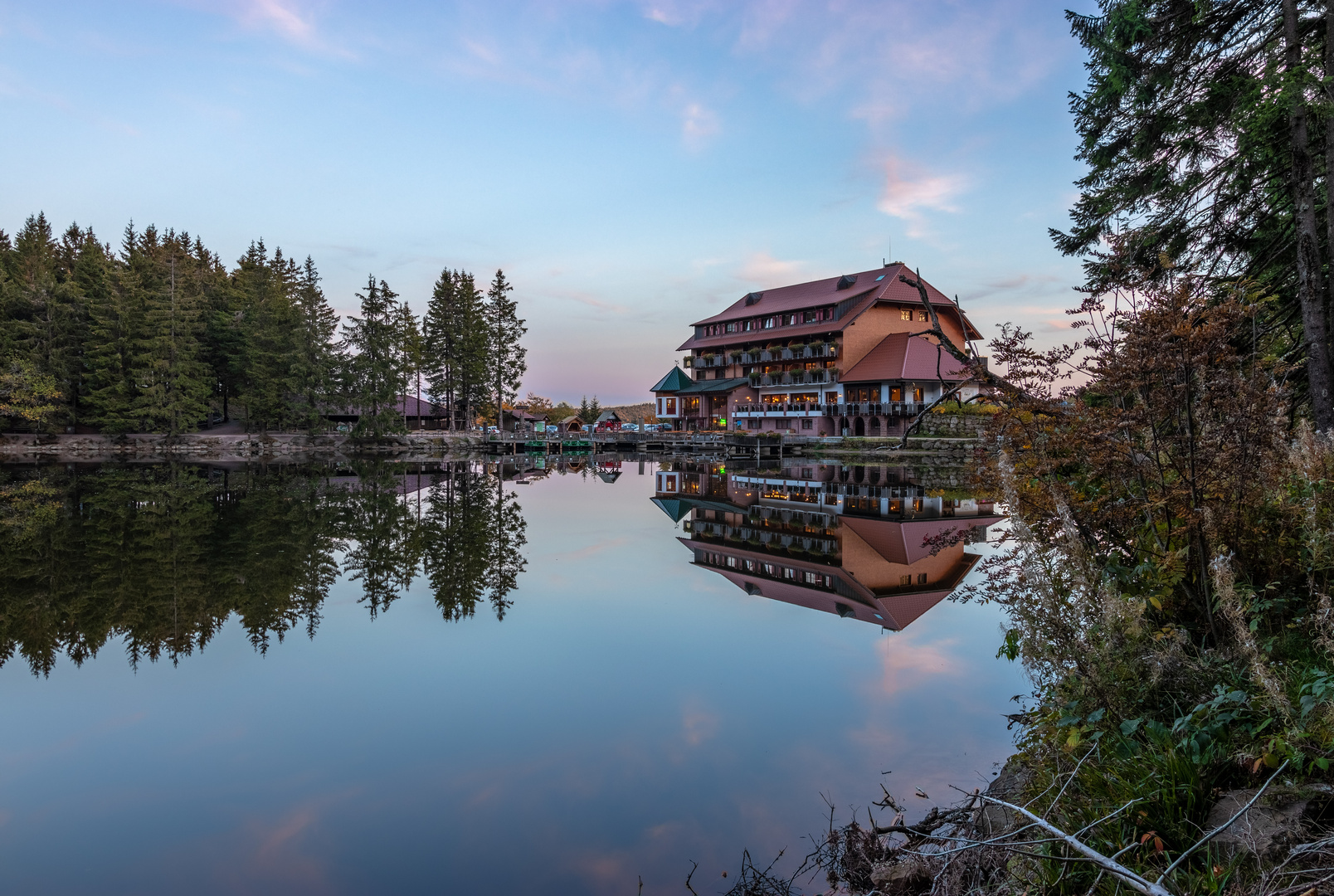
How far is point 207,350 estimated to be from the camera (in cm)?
5691

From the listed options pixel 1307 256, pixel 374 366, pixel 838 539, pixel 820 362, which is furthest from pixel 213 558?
pixel 820 362

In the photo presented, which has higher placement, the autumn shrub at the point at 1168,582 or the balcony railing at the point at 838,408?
the balcony railing at the point at 838,408

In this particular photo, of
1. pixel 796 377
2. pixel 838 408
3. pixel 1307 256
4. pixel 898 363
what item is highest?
pixel 898 363

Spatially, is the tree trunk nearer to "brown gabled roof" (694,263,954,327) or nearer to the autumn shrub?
the autumn shrub

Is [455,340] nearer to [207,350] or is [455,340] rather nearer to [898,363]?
[207,350]

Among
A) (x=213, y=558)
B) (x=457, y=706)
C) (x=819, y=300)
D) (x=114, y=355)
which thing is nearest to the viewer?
(x=457, y=706)

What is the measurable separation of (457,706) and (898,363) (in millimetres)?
52309

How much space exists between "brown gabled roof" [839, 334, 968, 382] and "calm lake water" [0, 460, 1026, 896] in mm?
40026

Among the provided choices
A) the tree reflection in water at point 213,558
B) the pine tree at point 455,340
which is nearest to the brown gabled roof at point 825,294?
the pine tree at point 455,340

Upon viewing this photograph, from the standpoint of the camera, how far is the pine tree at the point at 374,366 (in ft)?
180

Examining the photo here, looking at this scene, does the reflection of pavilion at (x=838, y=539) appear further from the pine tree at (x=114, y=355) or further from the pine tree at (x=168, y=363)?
A: the pine tree at (x=114, y=355)

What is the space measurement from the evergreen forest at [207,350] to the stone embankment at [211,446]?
3.40ft

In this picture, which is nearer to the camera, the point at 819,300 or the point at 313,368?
the point at 313,368

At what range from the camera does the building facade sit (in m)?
55.5
